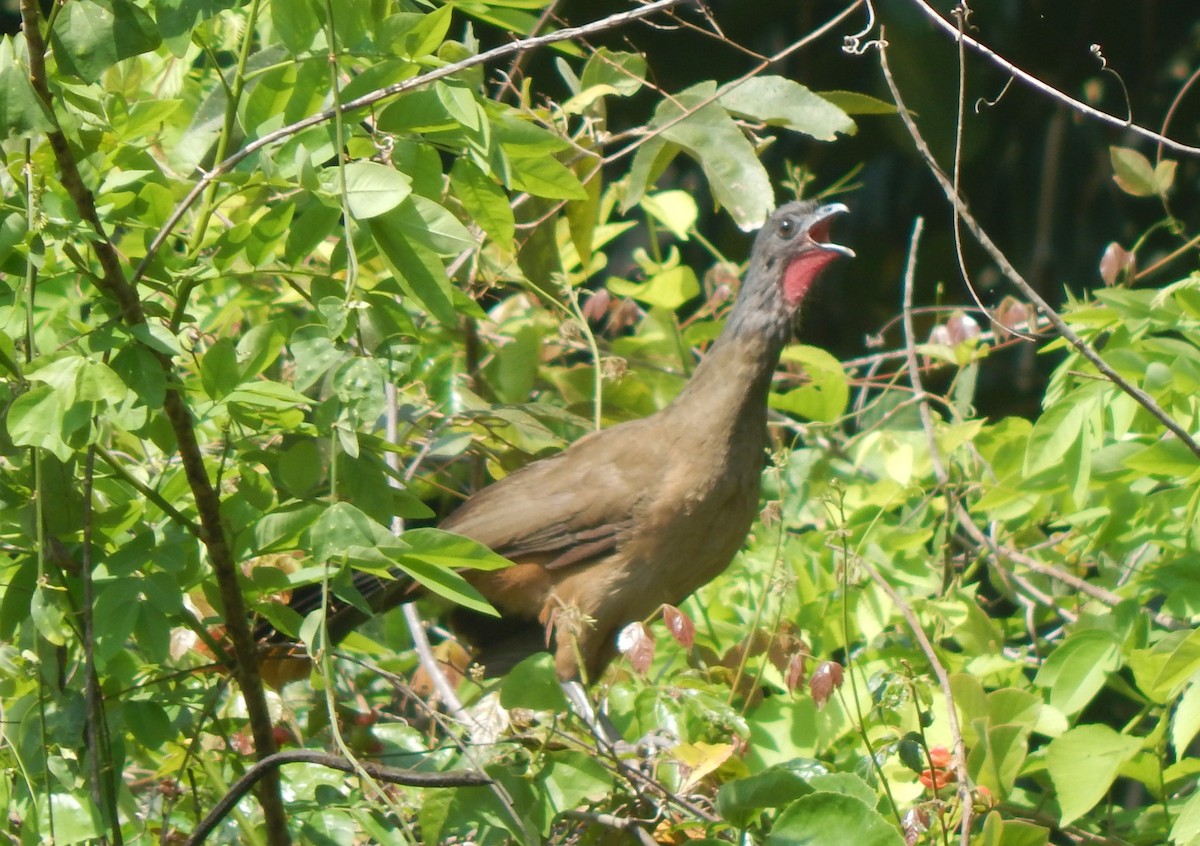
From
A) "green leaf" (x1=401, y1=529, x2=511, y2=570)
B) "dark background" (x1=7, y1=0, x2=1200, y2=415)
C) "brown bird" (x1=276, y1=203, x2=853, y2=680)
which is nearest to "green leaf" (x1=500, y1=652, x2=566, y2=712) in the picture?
"green leaf" (x1=401, y1=529, x2=511, y2=570)

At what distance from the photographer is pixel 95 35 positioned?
4.76 feet

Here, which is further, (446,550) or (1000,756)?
(1000,756)

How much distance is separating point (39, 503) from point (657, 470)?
5.69 feet

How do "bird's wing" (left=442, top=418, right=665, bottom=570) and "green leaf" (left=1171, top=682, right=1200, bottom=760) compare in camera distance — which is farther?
"bird's wing" (left=442, top=418, right=665, bottom=570)

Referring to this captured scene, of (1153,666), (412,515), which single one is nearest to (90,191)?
(412,515)

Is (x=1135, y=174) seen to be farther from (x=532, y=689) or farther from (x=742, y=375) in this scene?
(x=532, y=689)

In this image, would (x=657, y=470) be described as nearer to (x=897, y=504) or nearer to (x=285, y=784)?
(x=897, y=504)

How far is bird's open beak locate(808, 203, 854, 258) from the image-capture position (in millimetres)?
3182

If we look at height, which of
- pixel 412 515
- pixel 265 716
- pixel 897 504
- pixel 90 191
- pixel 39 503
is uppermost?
pixel 90 191

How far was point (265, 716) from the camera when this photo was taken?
1789 mm

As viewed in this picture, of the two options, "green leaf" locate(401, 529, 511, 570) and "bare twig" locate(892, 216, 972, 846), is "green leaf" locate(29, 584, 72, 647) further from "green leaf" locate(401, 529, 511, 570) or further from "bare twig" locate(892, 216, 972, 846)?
"bare twig" locate(892, 216, 972, 846)

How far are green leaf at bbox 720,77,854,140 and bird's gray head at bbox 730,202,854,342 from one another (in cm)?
87

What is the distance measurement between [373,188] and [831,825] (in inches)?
34.5

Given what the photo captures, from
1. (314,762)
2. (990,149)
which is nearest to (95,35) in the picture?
(314,762)
